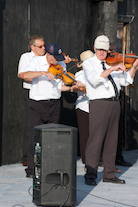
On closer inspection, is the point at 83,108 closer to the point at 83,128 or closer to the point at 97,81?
the point at 83,128

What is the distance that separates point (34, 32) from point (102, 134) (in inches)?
93.0

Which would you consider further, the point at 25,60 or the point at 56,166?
the point at 25,60

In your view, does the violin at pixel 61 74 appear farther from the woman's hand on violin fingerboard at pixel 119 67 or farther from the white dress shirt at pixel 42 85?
the woman's hand on violin fingerboard at pixel 119 67

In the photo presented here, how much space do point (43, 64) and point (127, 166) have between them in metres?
2.30

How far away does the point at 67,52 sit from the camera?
7.25 meters

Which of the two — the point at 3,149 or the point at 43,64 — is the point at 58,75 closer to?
the point at 43,64

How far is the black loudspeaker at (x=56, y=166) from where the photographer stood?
4.14 metres

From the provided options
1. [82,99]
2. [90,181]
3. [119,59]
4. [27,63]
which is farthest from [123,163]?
[27,63]

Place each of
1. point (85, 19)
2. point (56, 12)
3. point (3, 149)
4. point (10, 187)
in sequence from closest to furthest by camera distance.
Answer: point (10, 187), point (3, 149), point (56, 12), point (85, 19)

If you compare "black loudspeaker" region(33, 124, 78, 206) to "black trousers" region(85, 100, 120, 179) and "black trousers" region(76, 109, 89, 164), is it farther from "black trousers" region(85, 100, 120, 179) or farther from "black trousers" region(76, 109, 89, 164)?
"black trousers" region(76, 109, 89, 164)

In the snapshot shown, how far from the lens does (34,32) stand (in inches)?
264

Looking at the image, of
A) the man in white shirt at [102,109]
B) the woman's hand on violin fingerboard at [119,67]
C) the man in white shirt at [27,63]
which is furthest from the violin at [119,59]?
the man in white shirt at [27,63]

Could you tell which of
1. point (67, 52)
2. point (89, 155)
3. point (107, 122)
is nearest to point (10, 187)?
point (89, 155)

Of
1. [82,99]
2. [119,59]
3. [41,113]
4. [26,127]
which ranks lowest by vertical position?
[26,127]
